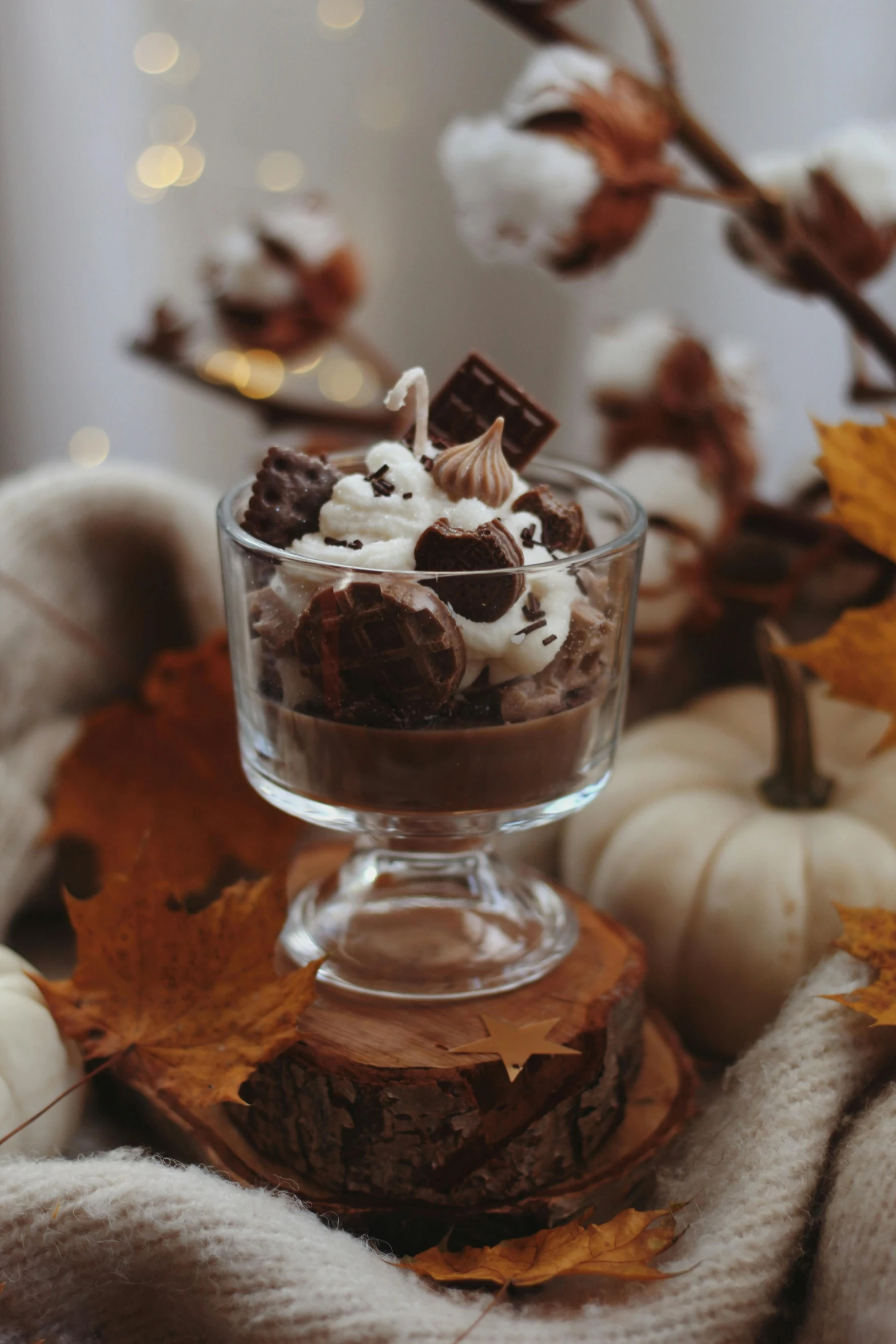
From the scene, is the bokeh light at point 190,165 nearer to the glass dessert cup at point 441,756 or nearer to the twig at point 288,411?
the twig at point 288,411

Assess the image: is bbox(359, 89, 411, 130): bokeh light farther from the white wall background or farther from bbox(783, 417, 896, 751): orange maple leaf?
bbox(783, 417, 896, 751): orange maple leaf

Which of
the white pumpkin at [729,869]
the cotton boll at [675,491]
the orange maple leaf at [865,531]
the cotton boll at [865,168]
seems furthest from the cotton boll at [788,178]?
the white pumpkin at [729,869]

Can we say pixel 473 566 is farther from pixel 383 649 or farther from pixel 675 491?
pixel 675 491

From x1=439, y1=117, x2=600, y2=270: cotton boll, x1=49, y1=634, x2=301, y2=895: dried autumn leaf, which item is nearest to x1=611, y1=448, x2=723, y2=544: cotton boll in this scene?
x1=439, y1=117, x2=600, y2=270: cotton boll

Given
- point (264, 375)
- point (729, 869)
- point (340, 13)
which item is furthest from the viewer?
point (264, 375)

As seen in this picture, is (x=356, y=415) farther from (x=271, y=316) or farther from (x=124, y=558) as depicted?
(x=124, y=558)

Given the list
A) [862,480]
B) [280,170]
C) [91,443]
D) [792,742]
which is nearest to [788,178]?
[862,480]
